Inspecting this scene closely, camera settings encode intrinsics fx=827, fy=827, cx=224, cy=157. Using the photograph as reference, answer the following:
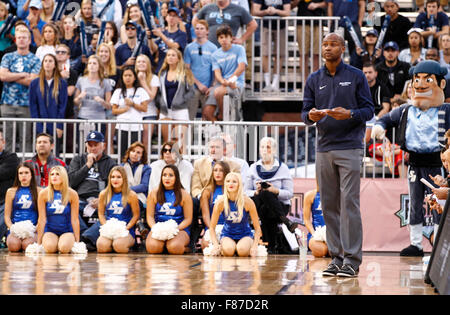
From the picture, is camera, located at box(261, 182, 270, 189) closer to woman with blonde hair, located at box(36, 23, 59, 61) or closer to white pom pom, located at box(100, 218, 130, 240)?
white pom pom, located at box(100, 218, 130, 240)

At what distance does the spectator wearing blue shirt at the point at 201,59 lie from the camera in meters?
15.2

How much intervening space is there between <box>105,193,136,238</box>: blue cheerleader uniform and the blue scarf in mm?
2013

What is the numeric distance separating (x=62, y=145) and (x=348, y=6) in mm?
6775

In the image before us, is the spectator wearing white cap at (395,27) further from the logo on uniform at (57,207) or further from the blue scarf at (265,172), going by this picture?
the logo on uniform at (57,207)

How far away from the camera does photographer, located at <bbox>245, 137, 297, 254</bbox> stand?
39.5 ft

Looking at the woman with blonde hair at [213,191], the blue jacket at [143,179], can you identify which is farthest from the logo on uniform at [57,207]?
the woman with blonde hair at [213,191]

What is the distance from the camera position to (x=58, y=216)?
12.0m

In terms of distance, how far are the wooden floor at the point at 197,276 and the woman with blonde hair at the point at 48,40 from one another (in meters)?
5.71

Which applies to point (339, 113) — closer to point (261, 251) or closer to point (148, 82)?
point (261, 251)

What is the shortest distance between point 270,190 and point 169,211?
1502mm

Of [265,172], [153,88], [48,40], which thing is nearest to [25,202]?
[153,88]

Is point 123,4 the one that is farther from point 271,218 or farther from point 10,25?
point 271,218

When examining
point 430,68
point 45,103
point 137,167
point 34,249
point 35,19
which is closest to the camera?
point 430,68

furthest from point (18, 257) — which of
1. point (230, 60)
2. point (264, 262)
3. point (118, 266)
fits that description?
point (230, 60)
